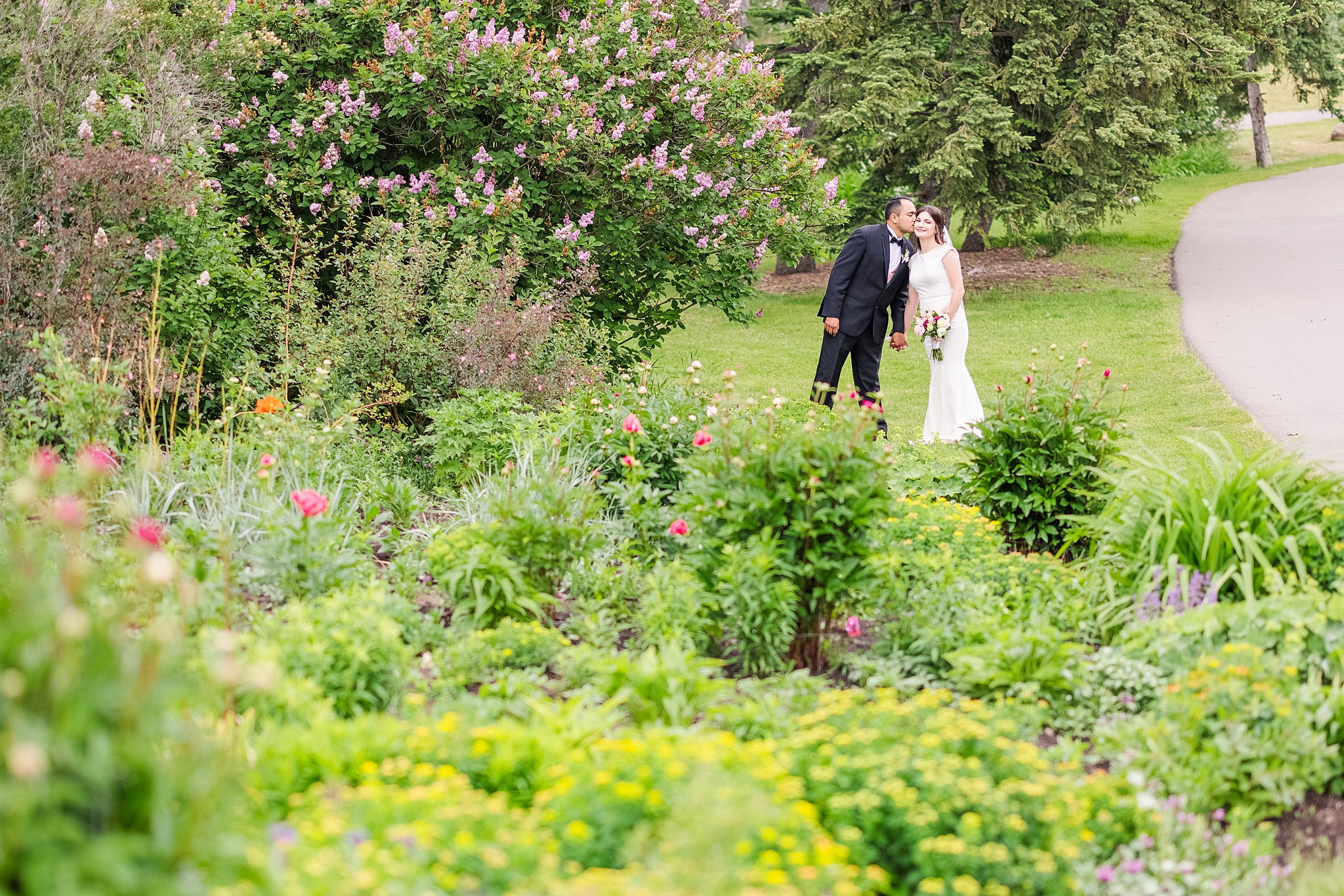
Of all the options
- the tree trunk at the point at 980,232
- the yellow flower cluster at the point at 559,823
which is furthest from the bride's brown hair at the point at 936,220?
the tree trunk at the point at 980,232

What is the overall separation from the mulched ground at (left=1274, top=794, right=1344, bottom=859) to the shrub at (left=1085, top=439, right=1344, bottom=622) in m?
0.80

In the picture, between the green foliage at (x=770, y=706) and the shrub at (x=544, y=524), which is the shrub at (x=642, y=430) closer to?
the shrub at (x=544, y=524)

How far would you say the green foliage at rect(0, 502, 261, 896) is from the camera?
1.68m

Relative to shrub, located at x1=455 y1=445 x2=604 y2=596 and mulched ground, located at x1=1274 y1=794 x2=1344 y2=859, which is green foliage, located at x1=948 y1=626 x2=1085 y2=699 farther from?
shrub, located at x1=455 y1=445 x2=604 y2=596

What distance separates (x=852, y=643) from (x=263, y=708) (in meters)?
2.28

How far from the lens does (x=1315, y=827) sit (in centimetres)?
329

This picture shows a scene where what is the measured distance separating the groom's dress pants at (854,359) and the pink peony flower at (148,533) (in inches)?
198

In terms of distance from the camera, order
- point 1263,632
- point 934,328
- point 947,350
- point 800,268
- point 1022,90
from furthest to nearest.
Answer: point 800,268 → point 1022,90 → point 947,350 → point 934,328 → point 1263,632

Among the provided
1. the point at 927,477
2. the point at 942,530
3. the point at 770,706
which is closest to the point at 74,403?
the point at 770,706

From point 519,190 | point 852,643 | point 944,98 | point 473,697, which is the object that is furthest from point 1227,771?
point 944,98

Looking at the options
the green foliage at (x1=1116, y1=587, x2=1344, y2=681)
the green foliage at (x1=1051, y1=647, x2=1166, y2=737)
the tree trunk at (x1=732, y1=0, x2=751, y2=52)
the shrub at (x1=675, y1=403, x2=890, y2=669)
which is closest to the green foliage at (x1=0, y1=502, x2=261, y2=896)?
the shrub at (x1=675, y1=403, x2=890, y2=669)

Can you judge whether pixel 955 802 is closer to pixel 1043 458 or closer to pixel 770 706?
pixel 770 706

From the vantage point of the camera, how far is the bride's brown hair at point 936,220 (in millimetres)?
8203

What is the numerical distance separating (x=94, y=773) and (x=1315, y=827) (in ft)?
10.5
